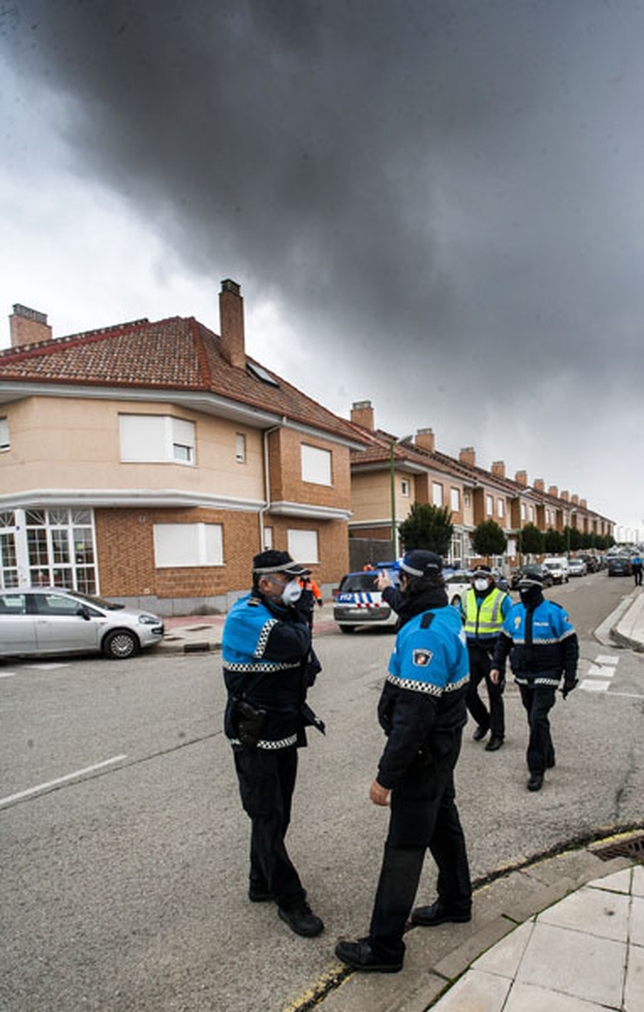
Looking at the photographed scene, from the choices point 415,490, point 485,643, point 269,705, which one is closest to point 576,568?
point 415,490

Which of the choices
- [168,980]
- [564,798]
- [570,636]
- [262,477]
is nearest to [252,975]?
[168,980]

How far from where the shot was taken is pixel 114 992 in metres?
2.61

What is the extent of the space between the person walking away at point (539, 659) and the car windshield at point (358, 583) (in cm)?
1012

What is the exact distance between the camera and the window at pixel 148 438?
1833 cm

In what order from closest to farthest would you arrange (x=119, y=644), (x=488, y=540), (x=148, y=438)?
(x=119, y=644)
(x=148, y=438)
(x=488, y=540)

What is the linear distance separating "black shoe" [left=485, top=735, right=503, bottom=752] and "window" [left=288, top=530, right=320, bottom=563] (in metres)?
18.2

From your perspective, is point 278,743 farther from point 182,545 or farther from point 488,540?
point 488,540

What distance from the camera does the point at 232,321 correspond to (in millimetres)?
23375

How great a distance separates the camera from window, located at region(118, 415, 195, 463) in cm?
1833

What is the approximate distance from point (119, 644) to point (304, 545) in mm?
12961

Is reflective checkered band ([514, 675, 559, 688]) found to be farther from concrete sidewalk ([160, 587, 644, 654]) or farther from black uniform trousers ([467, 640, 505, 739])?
concrete sidewalk ([160, 587, 644, 654])

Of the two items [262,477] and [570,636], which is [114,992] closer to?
[570,636]

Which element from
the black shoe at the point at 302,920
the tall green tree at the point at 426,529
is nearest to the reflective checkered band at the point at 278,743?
the black shoe at the point at 302,920

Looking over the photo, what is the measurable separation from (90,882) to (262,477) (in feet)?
64.2
